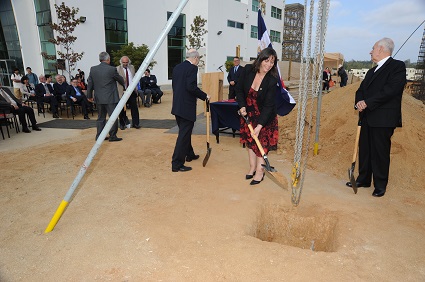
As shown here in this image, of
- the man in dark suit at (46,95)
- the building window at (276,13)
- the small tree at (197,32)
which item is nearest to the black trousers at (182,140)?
the man in dark suit at (46,95)

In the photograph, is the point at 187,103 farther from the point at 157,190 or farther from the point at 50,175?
the point at 50,175

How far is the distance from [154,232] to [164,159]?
2273 mm

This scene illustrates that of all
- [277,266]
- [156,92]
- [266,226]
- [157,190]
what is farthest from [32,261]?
[156,92]

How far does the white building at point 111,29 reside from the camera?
14.0 metres

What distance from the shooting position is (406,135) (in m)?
4.94

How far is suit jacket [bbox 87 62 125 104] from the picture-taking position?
5.72 meters

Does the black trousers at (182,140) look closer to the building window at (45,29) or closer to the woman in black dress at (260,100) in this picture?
the woman in black dress at (260,100)

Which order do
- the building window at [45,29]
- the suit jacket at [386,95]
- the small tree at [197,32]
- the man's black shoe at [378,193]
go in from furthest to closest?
1. the small tree at [197,32]
2. the building window at [45,29]
3. the man's black shoe at [378,193]
4. the suit jacket at [386,95]

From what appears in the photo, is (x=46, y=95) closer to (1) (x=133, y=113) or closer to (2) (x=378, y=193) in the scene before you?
(1) (x=133, y=113)

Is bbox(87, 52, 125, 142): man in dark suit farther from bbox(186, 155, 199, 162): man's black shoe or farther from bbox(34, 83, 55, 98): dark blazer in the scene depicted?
bbox(34, 83, 55, 98): dark blazer

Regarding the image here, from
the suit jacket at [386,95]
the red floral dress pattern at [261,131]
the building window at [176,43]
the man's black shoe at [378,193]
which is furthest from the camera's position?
the building window at [176,43]

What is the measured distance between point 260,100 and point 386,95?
1.51 meters

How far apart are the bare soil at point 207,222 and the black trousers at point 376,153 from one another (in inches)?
9.2

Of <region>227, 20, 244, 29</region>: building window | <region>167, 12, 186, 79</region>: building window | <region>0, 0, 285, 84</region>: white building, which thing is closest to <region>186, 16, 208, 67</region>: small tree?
<region>167, 12, 186, 79</region>: building window
